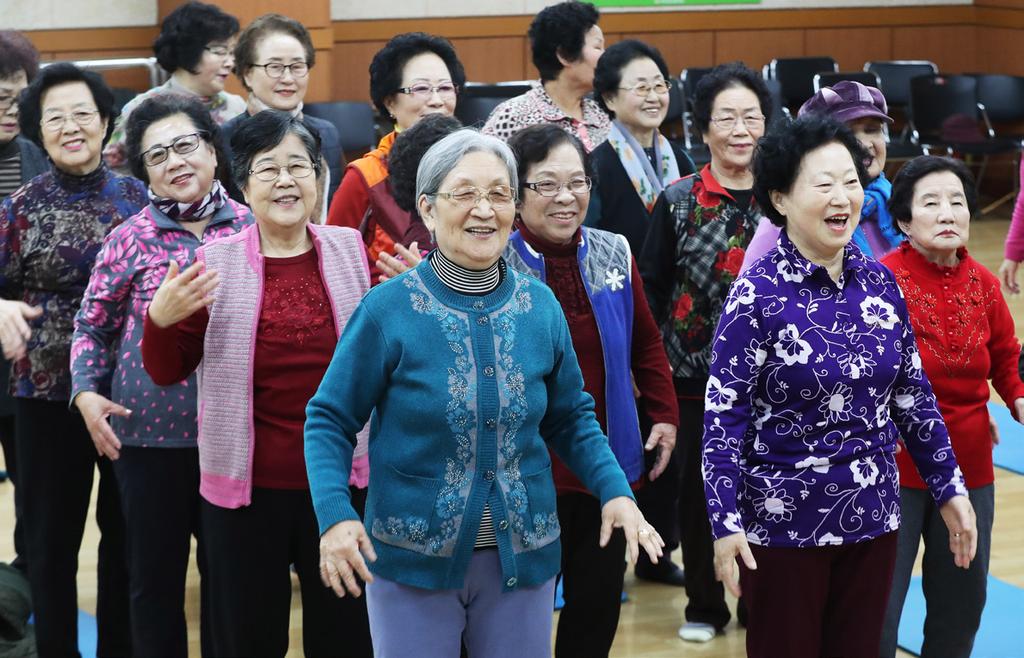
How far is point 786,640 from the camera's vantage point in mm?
2779

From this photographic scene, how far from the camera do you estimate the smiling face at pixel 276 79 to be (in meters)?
4.69

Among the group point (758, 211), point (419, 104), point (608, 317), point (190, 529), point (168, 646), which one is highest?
point (419, 104)

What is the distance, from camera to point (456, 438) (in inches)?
97.7

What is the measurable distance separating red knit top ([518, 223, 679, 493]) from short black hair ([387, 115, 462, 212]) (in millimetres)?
281

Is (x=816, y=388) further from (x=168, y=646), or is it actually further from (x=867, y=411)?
(x=168, y=646)

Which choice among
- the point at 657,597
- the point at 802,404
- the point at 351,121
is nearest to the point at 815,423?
the point at 802,404

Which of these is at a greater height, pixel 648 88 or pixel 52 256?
pixel 648 88

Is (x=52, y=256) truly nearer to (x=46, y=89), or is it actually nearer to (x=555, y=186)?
(x=46, y=89)

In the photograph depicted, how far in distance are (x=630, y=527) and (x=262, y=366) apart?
965 millimetres

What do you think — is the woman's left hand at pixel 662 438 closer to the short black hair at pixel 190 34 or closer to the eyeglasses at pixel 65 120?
the eyeglasses at pixel 65 120

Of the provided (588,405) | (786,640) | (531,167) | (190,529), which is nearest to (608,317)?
(531,167)

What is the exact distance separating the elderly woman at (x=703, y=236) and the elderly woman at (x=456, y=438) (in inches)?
54.2

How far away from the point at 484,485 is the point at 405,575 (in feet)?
0.69

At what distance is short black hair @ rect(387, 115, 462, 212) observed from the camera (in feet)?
10.9
